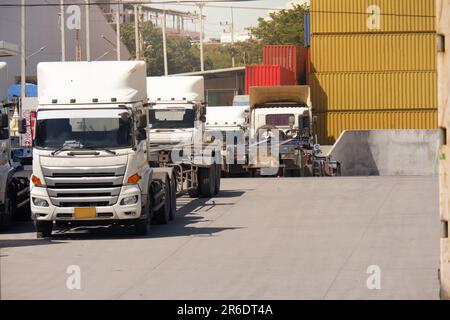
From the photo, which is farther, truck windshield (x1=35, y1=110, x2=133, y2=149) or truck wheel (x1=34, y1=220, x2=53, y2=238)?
truck wheel (x1=34, y1=220, x2=53, y2=238)

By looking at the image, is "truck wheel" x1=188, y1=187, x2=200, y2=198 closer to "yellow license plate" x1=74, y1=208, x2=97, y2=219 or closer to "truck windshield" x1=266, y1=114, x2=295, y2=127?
"yellow license plate" x1=74, y1=208, x2=97, y2=219

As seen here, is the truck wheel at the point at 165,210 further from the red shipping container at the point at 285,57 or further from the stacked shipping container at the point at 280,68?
the red shipping container at the point at 285,57

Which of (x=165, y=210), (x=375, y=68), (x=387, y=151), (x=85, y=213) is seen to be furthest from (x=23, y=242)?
(x=375, y=68)

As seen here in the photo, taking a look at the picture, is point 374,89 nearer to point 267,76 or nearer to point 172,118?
point 267,76

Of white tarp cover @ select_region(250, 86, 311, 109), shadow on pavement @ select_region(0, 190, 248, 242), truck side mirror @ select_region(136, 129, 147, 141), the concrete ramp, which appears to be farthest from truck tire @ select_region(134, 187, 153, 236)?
the concrete ramp

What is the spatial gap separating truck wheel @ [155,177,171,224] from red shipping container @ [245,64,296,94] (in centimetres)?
3636

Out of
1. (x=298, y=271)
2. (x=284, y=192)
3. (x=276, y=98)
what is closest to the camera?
(x=298, y=271)

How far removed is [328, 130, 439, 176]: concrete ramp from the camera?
49781 mm

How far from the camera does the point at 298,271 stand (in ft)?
54.0

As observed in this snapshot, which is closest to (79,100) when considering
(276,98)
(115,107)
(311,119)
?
(115,107)

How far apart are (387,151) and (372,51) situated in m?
13.7

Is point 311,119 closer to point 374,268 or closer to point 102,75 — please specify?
point 102,75

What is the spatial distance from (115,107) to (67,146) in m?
1.25

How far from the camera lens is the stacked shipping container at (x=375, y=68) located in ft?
204
